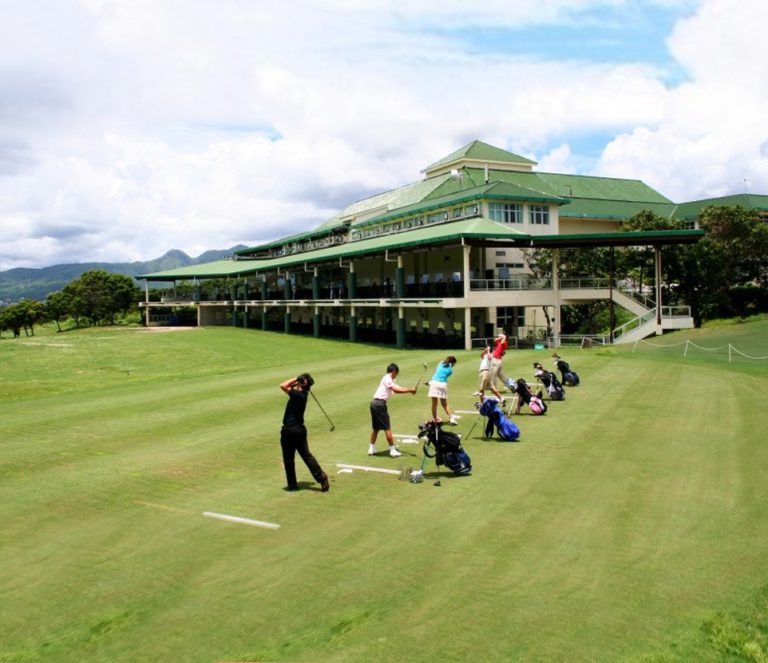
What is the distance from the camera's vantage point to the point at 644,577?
749cm

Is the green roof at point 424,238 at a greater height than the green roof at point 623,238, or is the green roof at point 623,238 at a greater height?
the green roof at point 424,238

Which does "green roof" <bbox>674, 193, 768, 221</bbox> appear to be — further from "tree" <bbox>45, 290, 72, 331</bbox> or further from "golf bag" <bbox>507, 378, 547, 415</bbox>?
"tree" <bbox>45, 290, 72, 331</bbox>

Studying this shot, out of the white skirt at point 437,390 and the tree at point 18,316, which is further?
the tree at point 18,316

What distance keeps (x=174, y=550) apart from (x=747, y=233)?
49445 mm

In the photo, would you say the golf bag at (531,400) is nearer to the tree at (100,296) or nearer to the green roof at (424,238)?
the green roof at (424,238)

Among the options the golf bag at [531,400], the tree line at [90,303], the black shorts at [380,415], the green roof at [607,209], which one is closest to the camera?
the black shorts at [380,415]

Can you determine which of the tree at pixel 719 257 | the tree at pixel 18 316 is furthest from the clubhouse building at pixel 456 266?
the tree at pixel 18 316

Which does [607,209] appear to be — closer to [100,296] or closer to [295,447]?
[295,447]

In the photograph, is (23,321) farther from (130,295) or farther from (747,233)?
(747,233)

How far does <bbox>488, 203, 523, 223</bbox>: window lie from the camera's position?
4891cm

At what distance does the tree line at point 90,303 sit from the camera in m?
99.2

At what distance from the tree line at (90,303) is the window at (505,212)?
71.5 meters

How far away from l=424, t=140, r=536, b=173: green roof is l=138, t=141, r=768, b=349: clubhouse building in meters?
0.16

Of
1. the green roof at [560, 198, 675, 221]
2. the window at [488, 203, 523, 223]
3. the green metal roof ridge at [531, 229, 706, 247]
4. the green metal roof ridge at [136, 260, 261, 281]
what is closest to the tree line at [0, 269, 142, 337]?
the green metal roof ridge at [136, 260, 261, 281]
